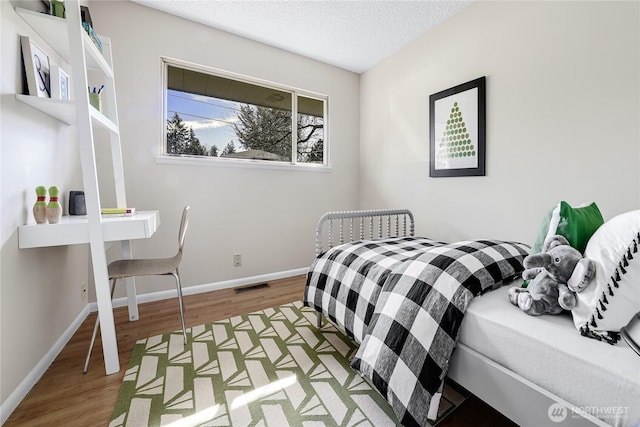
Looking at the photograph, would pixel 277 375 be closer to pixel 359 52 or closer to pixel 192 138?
pixel 192 138

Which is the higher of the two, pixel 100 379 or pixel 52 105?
pixel 52 105

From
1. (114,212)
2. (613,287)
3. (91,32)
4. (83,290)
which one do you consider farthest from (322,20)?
(83,290)

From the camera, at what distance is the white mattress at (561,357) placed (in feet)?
2.09

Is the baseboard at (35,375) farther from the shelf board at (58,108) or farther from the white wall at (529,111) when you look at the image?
the white wall at (529,111)

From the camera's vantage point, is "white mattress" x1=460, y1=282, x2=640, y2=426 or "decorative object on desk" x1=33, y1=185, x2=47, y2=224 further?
"decorative object on desk" x1=33, y1=185, x2=47, y2=224

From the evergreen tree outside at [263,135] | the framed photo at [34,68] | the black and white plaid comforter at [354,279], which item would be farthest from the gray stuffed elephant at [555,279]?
the evergreen tree outside at [263,135]

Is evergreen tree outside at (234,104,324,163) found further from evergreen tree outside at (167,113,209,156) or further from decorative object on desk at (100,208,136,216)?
decorative object on desk at (100,208,136,216)

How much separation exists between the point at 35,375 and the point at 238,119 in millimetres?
2359

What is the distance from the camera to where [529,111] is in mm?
1890

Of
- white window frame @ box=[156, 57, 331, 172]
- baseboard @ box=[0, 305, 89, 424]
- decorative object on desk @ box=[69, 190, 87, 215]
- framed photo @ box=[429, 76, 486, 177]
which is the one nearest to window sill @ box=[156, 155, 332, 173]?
white window frame @ box=[156, 57, 331, 172]

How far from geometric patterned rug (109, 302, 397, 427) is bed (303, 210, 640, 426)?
0.26 meters

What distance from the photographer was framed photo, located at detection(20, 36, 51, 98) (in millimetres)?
1336

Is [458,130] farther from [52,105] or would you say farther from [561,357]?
[52,105]

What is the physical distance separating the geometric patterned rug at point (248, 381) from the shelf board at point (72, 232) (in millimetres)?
736
